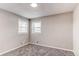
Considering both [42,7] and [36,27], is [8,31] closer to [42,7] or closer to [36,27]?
[42,7]

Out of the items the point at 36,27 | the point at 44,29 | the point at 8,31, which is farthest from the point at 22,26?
the point at 44,29

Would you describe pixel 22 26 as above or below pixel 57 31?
above

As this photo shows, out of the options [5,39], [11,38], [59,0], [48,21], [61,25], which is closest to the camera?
[59,0]

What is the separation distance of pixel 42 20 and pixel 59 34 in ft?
4.96

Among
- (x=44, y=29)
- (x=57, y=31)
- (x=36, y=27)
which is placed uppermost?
(x=36, y=27)

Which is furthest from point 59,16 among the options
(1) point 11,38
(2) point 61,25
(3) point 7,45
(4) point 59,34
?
(3) point 7,45

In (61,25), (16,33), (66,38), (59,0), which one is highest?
(59,0)

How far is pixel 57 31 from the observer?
3854mm

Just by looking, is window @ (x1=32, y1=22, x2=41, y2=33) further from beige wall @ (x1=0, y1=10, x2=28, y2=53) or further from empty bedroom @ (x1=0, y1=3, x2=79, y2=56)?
beige wall @ (x1=0, y1=10, x2=28, y2=53)

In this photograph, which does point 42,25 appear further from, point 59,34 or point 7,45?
point 7,45

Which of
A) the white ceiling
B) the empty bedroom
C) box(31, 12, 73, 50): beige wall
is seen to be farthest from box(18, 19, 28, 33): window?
the white ceiling

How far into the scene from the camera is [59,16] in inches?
149

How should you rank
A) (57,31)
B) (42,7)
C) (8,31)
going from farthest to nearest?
(57,31), (8,31), (42,7)

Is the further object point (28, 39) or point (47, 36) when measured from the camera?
point (28, 39)
